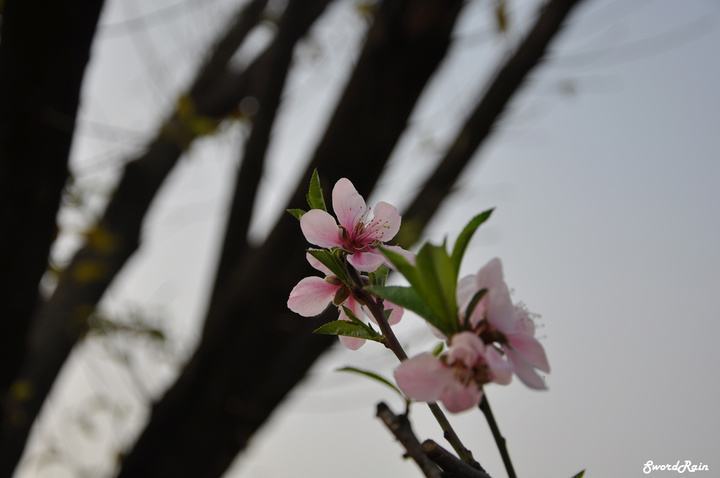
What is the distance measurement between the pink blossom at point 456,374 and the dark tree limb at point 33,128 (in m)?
0.90

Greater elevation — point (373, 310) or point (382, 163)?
point (382, 163)

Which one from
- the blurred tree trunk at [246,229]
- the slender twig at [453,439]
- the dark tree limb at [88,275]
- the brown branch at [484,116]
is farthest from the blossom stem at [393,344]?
the dark tree limb at [88,275]

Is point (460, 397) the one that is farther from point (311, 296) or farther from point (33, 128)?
point (33, 128)

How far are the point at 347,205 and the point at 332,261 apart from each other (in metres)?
0.04

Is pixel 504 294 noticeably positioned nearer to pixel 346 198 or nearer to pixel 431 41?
pixel 346 198

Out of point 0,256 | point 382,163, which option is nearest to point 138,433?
point 0,256

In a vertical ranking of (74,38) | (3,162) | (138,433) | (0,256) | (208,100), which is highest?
(208,100)

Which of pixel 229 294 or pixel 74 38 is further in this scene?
pixel 229 294

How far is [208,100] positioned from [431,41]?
97 centimetres

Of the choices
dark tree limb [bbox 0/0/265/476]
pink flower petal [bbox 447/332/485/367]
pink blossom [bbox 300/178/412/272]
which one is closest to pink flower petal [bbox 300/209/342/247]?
pink blossom [bbox 300/178/412/272]

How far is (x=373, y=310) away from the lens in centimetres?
25

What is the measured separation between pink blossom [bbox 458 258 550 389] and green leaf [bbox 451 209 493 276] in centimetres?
1

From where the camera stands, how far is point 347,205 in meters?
0.30

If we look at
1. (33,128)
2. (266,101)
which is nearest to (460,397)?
(33,128)
